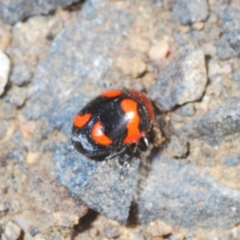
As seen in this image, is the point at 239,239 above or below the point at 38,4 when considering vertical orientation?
below

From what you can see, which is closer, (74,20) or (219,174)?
(219,174)

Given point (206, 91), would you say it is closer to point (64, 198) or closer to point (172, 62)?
point (172, 62)

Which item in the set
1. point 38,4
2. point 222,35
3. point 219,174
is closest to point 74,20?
point 38,4

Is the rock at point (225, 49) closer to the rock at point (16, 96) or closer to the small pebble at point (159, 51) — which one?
the small pebble at point (159, 51)

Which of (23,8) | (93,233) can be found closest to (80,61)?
(23,8)

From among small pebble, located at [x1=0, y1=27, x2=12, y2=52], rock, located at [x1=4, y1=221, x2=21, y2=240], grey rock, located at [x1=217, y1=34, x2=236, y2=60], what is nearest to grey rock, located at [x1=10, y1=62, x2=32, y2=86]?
small pebble, located at [x1=0, y1=27, x2=12, y2=52]

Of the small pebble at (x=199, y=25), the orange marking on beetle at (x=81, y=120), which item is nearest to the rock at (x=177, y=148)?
the orange marking on beetle at (x=81, y=120)
